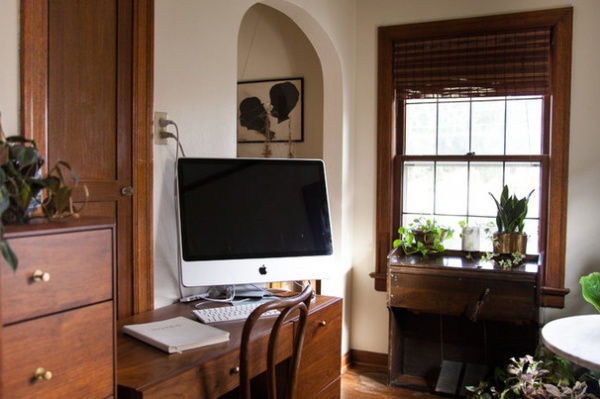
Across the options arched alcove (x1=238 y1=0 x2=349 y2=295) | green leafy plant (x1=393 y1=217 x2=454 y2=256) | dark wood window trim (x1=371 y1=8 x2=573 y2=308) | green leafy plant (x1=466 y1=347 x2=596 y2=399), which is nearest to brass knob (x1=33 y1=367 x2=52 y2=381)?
green leafy plant (x1=466 y1=347 x2=596 y2=399)

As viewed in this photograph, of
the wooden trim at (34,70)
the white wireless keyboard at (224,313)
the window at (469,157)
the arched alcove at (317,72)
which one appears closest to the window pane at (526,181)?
the window at (469,157)

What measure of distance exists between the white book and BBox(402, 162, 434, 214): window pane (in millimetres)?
2209

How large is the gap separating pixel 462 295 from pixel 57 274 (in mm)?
2459

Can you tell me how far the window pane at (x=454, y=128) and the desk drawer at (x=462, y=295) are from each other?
89 centimetres

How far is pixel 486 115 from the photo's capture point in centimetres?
350

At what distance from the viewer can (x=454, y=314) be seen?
10.4ft

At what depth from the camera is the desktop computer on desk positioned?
2.06 meters

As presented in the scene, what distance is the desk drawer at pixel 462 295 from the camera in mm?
3002

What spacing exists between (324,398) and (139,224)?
1.03m

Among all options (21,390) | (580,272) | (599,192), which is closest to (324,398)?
(21,390)

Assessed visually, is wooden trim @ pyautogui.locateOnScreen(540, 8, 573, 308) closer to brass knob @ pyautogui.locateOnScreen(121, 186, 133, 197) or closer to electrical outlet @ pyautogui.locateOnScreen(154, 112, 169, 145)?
electrical outlet @ pyautogui.locateOnScreen(154, 112, 169, 145)

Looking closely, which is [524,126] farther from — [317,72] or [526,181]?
[317,72]

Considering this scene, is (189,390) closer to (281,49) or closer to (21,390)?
(21,390)

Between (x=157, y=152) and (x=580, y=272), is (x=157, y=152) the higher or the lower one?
the higher one
